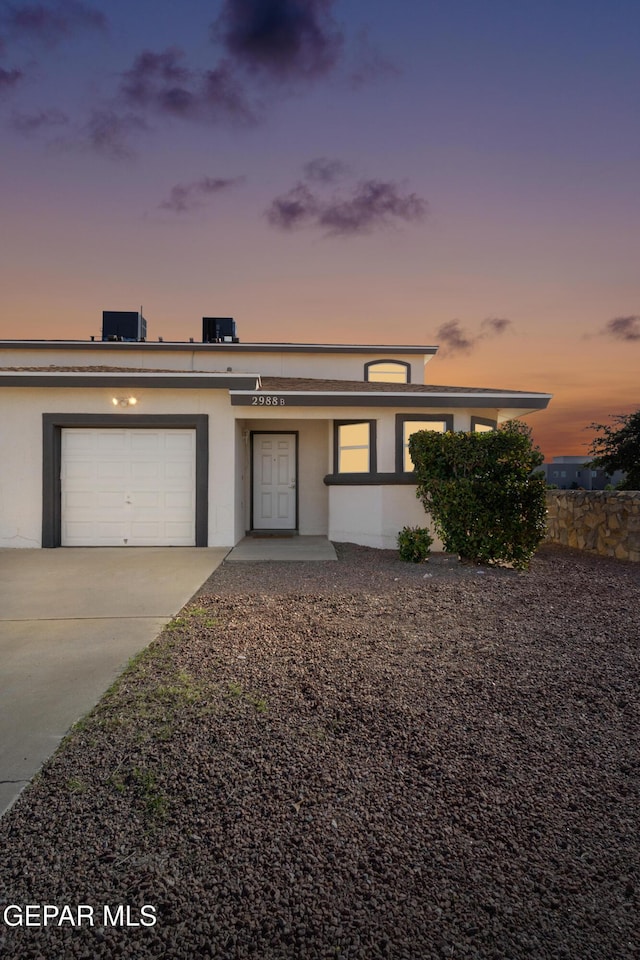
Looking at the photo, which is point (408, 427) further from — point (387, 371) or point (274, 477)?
point (387, 371)

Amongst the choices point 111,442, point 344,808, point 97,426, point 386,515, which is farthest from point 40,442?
point 344,808

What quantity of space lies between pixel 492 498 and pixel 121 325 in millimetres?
13584

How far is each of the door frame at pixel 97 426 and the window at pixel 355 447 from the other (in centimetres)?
302

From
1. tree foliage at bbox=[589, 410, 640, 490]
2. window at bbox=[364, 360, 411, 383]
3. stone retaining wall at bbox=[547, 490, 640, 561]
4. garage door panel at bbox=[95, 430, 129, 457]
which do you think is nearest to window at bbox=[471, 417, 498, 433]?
stone retaining wall at bbox=[547, 490, 640, 561]

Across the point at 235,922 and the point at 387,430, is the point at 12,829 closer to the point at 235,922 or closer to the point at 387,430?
the point at 235,922

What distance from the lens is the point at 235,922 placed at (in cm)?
164

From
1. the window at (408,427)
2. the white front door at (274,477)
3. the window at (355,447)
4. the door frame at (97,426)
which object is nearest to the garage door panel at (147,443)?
the door frame at (97,426)

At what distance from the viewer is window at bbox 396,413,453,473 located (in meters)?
10.8

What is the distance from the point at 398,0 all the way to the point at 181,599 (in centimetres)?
1104

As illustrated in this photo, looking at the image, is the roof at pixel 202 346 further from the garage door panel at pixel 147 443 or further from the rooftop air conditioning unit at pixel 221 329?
the garage door panel at pixel 147 443

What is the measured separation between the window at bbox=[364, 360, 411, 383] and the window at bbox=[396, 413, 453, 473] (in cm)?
566

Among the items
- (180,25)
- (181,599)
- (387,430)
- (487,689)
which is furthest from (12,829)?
(180,25)

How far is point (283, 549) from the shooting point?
9.89 meters

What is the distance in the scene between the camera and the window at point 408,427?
1078 cm
